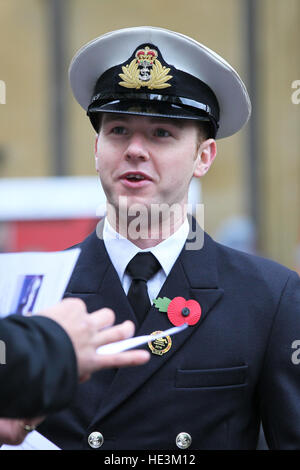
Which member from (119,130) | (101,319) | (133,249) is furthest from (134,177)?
(101,319)

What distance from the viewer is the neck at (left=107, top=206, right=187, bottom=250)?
278 centimetres

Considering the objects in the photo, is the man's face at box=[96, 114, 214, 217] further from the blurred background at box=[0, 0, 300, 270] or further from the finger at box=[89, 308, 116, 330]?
the blurred background at box=[0, 0, 300, 270]

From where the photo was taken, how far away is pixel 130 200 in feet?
8.68

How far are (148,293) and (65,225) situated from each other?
703cm

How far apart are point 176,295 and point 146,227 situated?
28 cm

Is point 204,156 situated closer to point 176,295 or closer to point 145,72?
point 145,72

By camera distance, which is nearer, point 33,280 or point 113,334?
point 113,334

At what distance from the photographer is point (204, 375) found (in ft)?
8.57

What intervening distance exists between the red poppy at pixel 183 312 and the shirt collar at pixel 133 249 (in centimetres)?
14

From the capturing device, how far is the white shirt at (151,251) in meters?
2.78

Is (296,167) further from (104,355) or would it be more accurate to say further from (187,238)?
(104,355)

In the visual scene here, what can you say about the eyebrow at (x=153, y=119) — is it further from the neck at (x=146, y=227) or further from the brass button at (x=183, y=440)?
the brass button at (x=183, y=440)

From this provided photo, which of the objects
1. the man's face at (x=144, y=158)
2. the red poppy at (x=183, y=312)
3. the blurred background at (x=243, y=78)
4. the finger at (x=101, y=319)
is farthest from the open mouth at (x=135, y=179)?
the blurred background at (x=243, y=78)
